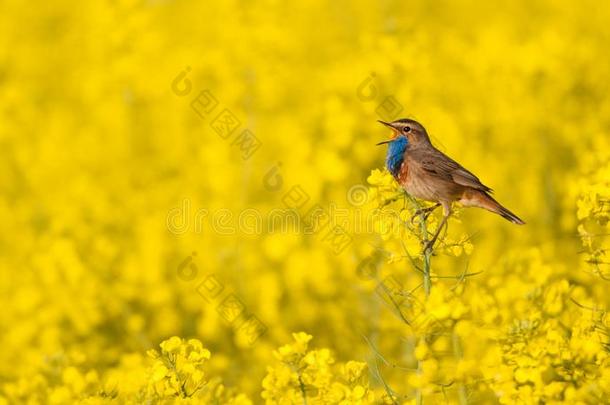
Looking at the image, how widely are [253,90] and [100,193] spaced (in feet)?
5.31

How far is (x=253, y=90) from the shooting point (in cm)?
823

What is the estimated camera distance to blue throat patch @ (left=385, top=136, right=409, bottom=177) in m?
3.37

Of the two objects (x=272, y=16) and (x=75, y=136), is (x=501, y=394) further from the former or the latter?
(x=75, y=136)

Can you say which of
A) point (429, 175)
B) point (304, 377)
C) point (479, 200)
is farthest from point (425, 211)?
point (304, 377)

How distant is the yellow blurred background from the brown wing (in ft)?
0.69

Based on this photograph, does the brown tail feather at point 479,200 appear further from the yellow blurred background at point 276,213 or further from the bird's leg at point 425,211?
the yellow blurred background at point 276,213

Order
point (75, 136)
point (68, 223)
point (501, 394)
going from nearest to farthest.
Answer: point (501, 394), point (68, 223), point (75, 136)

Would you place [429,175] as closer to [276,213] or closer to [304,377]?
[304,377]

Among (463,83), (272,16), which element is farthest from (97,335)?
(463,83)

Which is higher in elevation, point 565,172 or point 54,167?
point 54,167

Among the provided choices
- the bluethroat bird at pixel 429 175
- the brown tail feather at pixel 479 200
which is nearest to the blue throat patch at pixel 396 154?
the bluethroat bird at pixel 429 175

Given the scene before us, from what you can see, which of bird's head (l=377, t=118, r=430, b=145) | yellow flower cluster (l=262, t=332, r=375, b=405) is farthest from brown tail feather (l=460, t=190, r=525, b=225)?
yellow flower cluster (l=262, t=332, r=375, b=405)

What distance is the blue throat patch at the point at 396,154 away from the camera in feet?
11.1

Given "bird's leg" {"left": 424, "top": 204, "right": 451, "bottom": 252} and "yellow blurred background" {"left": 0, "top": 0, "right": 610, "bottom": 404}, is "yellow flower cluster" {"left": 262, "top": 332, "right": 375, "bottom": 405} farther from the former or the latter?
"bird's leg" {"left": 424, "top": 204, "right": 451, "bottom": 252}
